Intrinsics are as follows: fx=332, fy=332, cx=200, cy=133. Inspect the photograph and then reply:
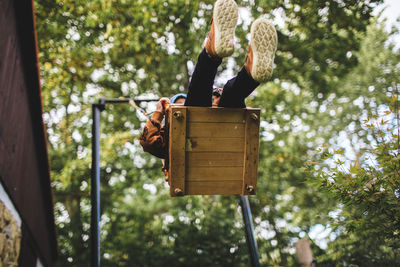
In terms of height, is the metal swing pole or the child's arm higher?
the child's arm

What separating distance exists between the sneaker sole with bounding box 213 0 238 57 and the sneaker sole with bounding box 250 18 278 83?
0.17 metres

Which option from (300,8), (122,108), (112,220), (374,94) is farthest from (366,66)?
(112,220)

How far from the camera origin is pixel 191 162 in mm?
2762

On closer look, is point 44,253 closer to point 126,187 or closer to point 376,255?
point 126,187

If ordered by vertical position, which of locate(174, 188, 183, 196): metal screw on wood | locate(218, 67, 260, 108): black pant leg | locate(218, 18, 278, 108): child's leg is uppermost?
locate(218, 18, 278, 108): child's leg

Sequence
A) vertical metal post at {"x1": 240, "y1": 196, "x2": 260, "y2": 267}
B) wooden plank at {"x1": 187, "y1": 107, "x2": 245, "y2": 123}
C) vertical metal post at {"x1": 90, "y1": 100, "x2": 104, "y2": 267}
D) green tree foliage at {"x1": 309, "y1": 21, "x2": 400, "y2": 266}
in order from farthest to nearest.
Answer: vertical metal post at {"x1": 240, "y1": 196, "x2": 260, "y2": 267}, vertical metal post at {"x1": 90, "y1": 100, "x2": 104, "y2": 267}, wooden plank at {"x1": 187, "y1": 107, "x2": 245, "y2": 123}, green tree foliage at {"x1": 309, "y1": 21, "x2": 400, "y2": 266}

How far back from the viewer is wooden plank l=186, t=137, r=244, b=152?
8.93 ft

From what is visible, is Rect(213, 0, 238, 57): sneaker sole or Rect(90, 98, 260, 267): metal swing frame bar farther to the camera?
Rect(90, 98, 260, 267): metal swing frame bar

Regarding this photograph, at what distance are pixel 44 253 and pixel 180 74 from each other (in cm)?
526

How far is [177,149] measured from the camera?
8.80ft

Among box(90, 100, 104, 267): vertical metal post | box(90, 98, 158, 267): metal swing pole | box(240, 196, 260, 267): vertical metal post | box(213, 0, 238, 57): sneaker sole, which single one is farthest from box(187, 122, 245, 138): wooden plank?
box(240, 196, 260, 267): vertical metal post

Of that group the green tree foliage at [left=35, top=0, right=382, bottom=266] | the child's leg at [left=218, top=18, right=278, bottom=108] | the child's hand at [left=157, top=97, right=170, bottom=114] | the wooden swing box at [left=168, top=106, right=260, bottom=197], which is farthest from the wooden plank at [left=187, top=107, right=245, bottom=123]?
the green tree foliage at [left=35, top=0, right=382, bottom=266]

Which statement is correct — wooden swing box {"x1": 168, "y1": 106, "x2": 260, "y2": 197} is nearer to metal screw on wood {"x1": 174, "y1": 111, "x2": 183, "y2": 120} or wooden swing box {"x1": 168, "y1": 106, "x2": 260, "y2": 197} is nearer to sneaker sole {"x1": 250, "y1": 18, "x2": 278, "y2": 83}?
metal screw on wood {"x1": 174, "y1": 111, "x2": 183, "y2": 120}

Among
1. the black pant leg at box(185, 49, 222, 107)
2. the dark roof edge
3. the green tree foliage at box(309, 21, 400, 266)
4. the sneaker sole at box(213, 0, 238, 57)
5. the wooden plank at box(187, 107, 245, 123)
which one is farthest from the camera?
the dark roof edge
